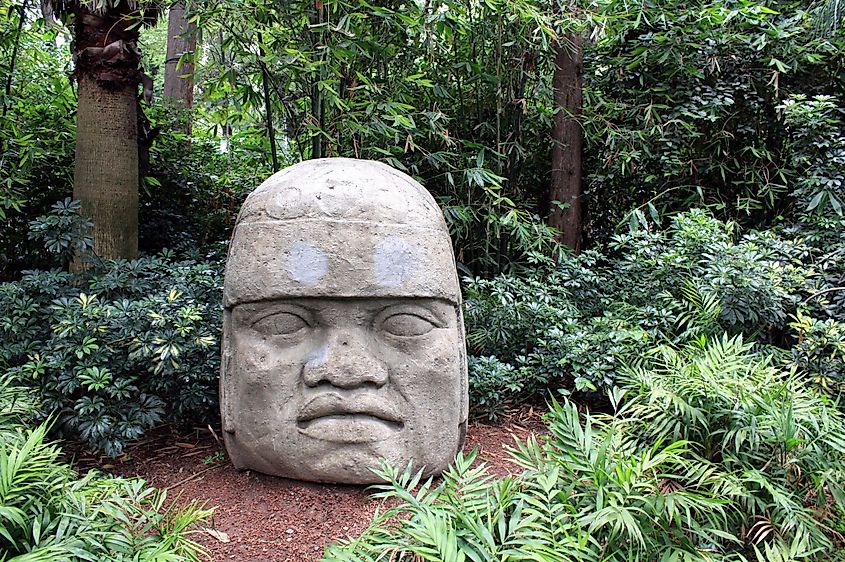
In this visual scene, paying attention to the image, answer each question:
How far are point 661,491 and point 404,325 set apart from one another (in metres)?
1.17

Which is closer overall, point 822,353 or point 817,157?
point 822,353

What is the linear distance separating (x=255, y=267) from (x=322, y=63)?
1480mm

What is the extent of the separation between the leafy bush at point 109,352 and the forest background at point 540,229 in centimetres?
2

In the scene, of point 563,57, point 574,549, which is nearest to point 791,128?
point 563,57

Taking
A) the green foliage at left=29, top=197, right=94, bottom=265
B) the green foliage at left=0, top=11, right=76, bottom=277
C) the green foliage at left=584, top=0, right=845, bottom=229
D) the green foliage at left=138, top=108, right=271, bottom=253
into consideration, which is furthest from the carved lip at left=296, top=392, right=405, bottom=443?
the green foliage at left=584, top=0, right=845, bottom=229

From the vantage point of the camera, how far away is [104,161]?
395cm

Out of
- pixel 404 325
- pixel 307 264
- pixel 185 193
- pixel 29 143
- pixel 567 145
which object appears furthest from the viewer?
pixel 185 193

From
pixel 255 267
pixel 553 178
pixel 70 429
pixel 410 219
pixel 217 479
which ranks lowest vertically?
pixel 217 479

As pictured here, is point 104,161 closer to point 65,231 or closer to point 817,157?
point 65,231

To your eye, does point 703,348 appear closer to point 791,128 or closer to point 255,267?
point 255,267

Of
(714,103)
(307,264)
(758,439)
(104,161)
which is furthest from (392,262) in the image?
(714,103)

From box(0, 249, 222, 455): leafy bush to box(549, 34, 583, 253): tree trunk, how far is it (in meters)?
2.89

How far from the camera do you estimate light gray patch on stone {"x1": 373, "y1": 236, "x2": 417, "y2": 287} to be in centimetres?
270

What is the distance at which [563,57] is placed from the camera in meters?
5.15
